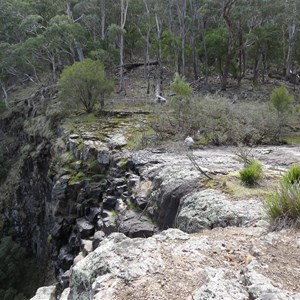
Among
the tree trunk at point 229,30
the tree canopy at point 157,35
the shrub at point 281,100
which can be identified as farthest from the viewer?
the tree canopy at point 157,35

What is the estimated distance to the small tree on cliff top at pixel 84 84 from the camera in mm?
16938

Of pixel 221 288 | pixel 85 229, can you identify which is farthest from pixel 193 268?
pixel 85 229

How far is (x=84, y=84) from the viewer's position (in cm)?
1728

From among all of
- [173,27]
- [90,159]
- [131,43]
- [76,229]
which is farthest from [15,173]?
[173,27]

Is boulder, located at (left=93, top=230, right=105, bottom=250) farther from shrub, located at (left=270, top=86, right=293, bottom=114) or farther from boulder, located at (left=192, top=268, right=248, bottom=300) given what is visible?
shrub, located at (left=270, top=86, right=293, bottom=114)

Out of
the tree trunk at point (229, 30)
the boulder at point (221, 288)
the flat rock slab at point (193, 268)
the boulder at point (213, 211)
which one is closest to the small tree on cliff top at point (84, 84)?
the tree trunk at point (229, 30)

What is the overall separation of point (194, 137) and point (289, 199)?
8.84 meters

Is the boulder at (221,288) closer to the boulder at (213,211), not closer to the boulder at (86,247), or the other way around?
the boulder at (213,211)

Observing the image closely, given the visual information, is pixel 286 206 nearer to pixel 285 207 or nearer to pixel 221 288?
pixel 285 207

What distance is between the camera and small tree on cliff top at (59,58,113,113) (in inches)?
667

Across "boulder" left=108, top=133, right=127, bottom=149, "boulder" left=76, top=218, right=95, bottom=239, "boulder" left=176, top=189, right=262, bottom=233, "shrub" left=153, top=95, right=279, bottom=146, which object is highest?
"boulder" left=176, top=189, right=262, bottom=233

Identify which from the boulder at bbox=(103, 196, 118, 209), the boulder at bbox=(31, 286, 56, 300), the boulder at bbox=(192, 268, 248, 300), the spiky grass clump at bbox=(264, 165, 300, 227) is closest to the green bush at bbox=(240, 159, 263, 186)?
the spiky grass clump at bbox=(264, 165, 300, 227)

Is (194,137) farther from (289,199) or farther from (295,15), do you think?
(295,15)

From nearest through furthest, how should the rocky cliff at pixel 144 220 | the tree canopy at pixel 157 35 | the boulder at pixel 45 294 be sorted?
1. the rocky cliff at pixel 144 220
2. the boulder at pixel 45 294
3. the tree canopy at pixel 157 35
